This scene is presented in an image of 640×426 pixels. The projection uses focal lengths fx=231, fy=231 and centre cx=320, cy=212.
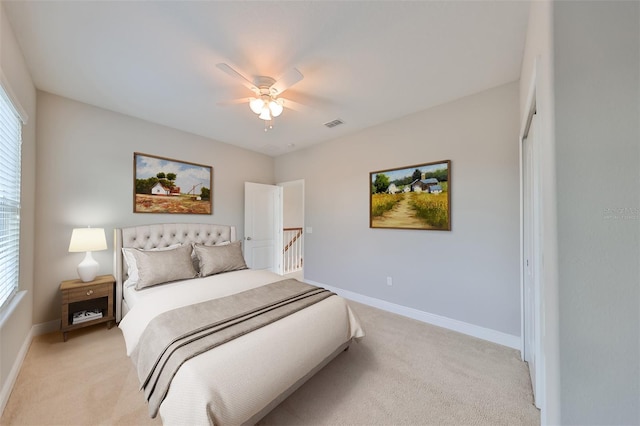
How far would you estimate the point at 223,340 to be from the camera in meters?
1.42

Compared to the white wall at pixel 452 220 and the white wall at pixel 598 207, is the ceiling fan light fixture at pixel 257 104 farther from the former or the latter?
the white wall at pixel 598 207

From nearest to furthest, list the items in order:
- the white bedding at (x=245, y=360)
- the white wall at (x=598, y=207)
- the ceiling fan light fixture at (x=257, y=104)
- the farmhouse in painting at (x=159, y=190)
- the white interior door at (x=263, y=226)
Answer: the white wall at (x=598, y=207)
the white bedding at (x=245, y=360)
the ceiling fan light fixture at (x=257, y=104)
the farmhouse in painting at (x=159, y=190)
the white interior door at (x=263, y=226)

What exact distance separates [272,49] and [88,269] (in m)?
3.06

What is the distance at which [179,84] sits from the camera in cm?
240

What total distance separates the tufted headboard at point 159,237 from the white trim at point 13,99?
54.8 inches

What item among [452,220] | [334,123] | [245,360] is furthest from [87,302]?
[452,220]

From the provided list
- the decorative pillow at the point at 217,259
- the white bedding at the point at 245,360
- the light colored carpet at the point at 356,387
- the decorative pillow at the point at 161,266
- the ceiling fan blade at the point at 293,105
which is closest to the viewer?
the white bedding at the point at 245,360

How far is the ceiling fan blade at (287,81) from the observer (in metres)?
1.87

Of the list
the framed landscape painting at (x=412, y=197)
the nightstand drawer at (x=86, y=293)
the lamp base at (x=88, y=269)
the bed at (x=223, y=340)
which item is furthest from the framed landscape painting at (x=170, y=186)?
the framed landscape painting at (x=412, y=197)

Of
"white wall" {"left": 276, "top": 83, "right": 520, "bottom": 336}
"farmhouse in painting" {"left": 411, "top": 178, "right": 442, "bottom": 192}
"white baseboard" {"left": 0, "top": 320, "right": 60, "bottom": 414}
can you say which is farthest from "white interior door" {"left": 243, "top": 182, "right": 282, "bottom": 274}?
"farmhouse in painting" {"left": 411, "top": 178, "right": 442, "bottom": 192}

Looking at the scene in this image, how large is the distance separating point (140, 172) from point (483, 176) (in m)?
4.35

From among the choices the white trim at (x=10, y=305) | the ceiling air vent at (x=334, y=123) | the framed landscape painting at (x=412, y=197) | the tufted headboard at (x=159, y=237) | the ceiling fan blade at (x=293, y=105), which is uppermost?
the ceiling air vent at (x=334, y=123)

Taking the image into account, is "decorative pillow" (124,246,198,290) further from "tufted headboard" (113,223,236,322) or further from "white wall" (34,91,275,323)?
"white wall" (34,91,275,323)

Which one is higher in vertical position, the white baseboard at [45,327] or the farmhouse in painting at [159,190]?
the farmhouse in painting at [159,190]
